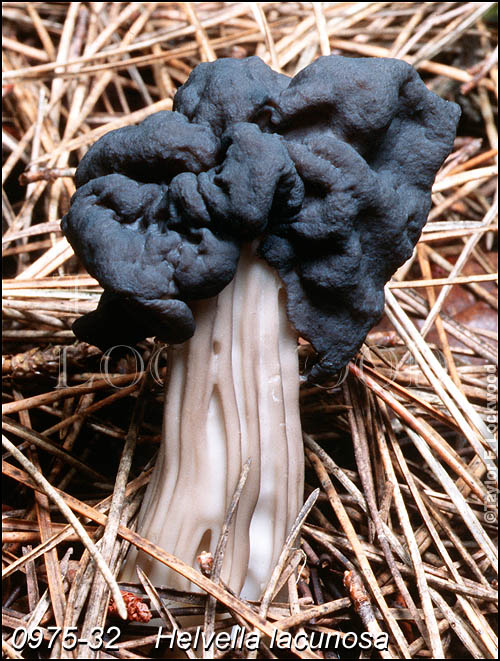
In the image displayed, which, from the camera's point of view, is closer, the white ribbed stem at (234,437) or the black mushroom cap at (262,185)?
the black mushroom cap at (262,185)

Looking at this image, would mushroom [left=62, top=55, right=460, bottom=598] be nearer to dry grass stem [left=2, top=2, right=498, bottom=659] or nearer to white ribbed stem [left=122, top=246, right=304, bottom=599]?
white ribbed stem [left=122, top=246, right=304, bottom=599]

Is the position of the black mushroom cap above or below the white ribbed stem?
above

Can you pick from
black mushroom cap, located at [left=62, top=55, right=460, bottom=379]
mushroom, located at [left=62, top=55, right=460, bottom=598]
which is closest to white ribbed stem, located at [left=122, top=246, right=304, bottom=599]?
mushroom, located at [left=62, top=55, right=460, bottom=598]

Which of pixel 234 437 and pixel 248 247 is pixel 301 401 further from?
pixel 248 247

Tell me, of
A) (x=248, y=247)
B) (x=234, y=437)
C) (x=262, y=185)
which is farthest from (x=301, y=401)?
(x=262, y=185)

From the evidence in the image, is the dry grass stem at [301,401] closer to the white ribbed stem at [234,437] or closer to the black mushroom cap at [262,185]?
the white ribbed stem at [234,437]

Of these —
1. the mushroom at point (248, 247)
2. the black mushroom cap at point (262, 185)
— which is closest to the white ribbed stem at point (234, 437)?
the mushroom at point (248, 247)

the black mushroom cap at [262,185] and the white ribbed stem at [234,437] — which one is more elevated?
the black mushroom cap at [262,185]

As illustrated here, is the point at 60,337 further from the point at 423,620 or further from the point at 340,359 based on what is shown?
the point at 423,620
